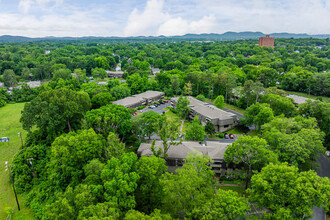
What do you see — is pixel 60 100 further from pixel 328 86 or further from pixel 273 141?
pixel 328 86

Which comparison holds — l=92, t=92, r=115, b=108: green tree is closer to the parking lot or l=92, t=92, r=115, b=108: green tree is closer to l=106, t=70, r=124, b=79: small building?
the parking lot

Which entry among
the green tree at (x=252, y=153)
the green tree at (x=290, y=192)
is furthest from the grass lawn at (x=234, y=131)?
the green tree at (x=290, y=192)

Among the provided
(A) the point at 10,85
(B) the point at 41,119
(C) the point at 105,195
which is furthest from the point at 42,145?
(A) the point at 10,85

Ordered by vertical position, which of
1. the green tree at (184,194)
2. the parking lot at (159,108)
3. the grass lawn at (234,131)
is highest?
the green tree at (184,194)

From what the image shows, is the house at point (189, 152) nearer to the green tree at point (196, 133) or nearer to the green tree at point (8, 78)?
the green tree at point (196, 133)

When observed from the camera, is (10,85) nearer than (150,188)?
No
